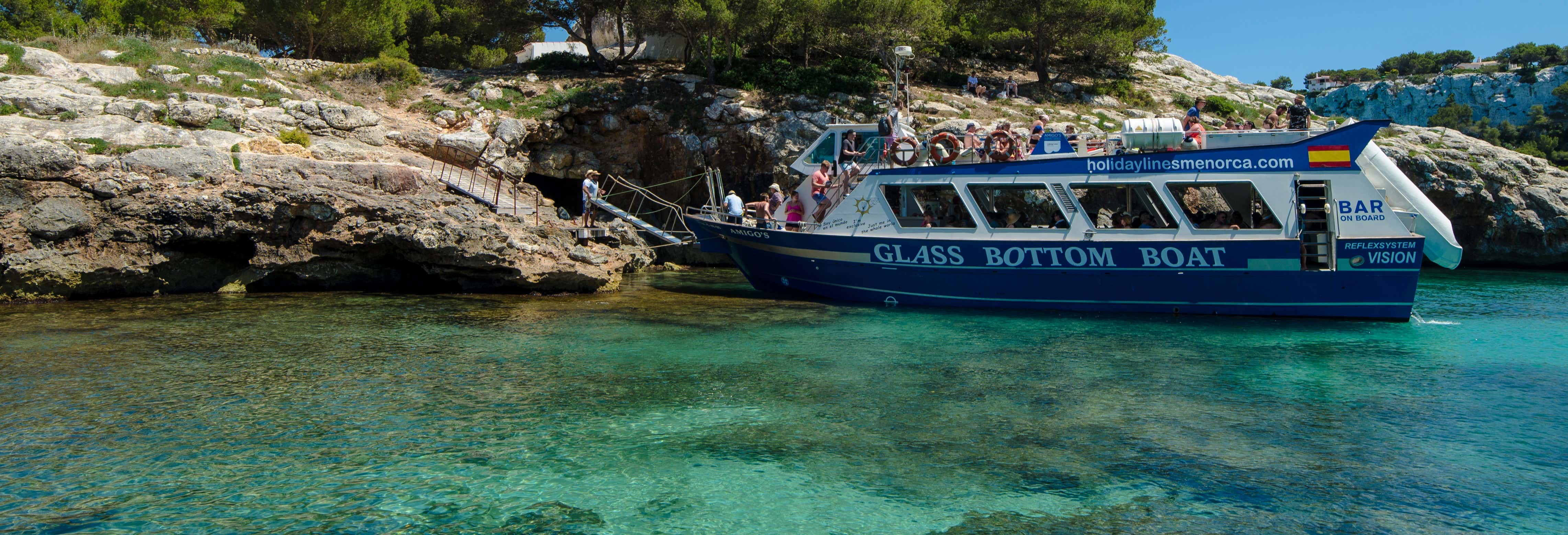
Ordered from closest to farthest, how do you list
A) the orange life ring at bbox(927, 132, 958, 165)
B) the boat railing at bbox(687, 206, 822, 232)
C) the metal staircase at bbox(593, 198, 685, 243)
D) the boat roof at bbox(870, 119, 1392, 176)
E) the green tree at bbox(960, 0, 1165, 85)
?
the boat roof at bbox(870, 119, 1392, 176), the orange life ring at bbox(927, 132, 958, 165), the boat railing at bbox(687, 206, 822, 232), the metal staircase at bbox(593, 198, 685, 243), the green tree at bbox(960, 0, 1165, 85)

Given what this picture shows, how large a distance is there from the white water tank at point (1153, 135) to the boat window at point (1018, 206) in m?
1.49

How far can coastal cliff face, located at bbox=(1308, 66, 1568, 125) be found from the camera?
229 feet

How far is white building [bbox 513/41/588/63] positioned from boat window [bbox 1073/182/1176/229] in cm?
2310

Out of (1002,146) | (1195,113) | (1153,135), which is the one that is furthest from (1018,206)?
(1195,113)

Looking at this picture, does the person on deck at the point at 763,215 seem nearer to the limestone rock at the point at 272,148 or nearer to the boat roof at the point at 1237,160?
the boat roof at the point at 1237,160

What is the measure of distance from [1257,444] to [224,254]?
646 inches

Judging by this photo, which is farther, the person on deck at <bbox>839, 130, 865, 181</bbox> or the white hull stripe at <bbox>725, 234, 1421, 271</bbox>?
the person on deck at <bbox>839, 130, 865, 181</bbox>

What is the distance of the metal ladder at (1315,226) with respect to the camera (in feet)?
43.7

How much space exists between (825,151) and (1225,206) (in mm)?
7601

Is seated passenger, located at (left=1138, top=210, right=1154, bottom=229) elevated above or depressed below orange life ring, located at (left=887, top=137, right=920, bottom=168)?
below

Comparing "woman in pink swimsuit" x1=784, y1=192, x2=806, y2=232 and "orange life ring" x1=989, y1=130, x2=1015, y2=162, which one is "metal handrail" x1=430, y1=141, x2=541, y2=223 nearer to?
"woman in pink swimsuit" x1=784, y1=192, x2=806, y2=232

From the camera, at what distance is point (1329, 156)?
1341 cm

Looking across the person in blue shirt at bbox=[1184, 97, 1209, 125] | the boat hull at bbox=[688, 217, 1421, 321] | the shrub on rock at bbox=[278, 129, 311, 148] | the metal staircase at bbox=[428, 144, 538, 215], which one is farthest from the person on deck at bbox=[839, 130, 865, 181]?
the shrub on rock at bbox=[278, 129, 311, 148]

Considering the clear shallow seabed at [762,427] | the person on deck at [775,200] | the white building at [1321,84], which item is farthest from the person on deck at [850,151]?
the white building at [1321,84]
